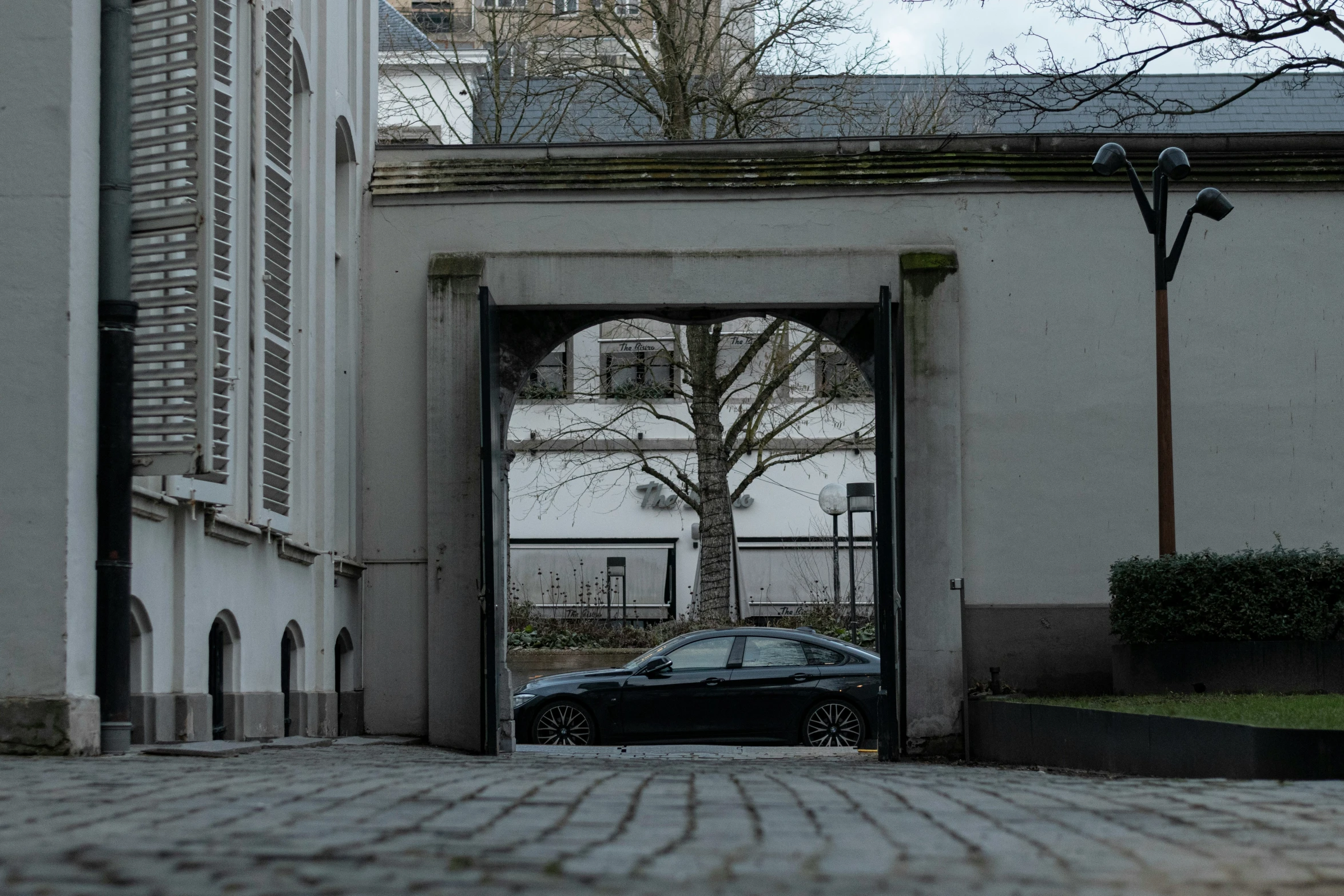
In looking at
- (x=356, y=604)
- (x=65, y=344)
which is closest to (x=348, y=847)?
(x=65, y=344)

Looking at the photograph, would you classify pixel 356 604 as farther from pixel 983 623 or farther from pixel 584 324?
pixel 983 623

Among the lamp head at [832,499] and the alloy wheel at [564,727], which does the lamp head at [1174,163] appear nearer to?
the alloy wheel at [564,727]

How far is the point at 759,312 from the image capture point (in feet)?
54.5

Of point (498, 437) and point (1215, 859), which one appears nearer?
point (1215, 859)

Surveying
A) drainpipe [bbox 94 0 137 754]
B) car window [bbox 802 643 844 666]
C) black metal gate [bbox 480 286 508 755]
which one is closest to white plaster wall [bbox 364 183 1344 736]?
black metal gate [bbox 480 286 508 755]

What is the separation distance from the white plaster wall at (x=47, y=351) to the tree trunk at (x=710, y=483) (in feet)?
60.2

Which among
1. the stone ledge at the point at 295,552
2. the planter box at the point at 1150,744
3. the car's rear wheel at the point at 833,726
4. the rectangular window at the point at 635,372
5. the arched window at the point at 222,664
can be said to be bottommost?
the car's rear wheel at the point at 833,726

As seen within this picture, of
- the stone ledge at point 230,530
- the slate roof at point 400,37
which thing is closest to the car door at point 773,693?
the stone ledge at point 230,530

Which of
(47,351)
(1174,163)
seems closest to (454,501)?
(47,351)

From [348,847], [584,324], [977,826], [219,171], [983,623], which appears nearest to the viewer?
[348,847]

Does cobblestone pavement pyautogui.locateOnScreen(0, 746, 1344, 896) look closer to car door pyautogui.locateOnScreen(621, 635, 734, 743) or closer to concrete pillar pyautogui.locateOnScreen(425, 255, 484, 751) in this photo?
concrete pillar pyautogui.locateOnScreen(425, 255, 484, 751)

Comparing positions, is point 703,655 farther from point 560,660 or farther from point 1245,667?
point 560,660

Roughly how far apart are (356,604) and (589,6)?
57.1 ft

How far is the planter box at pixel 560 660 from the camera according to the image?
2678 centimetres
